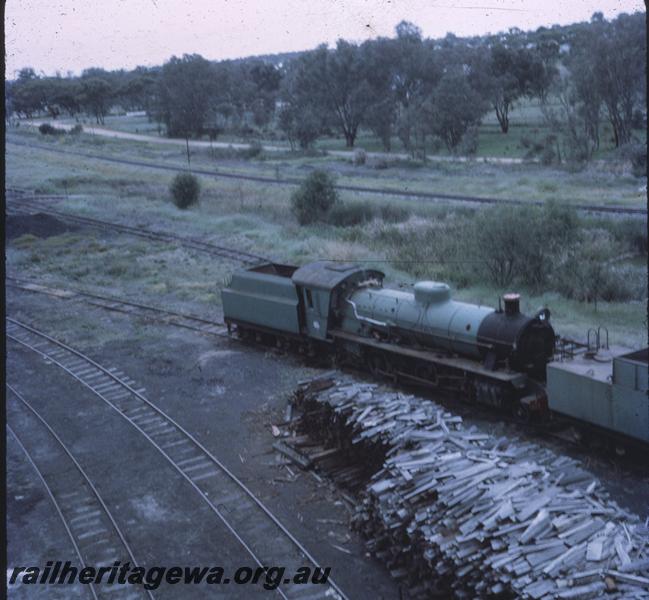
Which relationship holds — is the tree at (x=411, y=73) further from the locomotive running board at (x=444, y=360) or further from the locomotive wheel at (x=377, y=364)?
the locomotive wheel at (x=377, y=364)

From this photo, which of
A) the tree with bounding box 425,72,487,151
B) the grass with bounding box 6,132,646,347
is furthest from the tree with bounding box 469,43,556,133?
the grass with bounding box 6,132,646,347

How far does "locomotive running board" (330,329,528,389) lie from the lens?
15797mm

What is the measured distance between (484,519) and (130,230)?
3422 cm

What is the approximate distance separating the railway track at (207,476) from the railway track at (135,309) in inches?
149

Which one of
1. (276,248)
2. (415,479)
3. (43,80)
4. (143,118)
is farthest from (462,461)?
(143,118)

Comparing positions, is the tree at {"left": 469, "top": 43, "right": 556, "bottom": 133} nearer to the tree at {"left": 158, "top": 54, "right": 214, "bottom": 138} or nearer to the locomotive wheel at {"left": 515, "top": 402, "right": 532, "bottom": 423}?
the tree at {"left": 158, "top": 54, "right": 214, "bottom": 138}

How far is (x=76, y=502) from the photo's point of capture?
14398mm

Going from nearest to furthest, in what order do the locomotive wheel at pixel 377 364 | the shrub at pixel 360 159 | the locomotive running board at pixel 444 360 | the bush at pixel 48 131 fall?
1. the locomotive running board at pixel 444 360
2. the locomotive wheel at pixel 377 364
3. the shrub at pixel 360 159
4. the bush at pixel 48 131

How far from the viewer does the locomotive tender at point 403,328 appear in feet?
52.5

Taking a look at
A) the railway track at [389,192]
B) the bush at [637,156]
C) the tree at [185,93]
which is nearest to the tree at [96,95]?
the tree at [185,93]

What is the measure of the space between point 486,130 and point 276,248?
1983 inches

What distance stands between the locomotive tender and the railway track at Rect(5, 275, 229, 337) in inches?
64.5

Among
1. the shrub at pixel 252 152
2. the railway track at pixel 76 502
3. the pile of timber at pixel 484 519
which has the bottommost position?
the railway track at pixel 76 502

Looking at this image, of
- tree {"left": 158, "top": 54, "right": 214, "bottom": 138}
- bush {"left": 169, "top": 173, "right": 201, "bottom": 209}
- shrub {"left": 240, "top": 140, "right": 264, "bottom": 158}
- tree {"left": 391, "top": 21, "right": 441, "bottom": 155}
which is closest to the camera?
bush {"left": 169, "top": 173, "right": 201, "bottom": 209}
